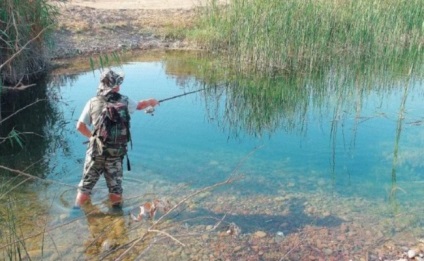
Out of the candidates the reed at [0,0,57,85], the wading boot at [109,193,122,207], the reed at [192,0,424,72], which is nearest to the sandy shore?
the reed at [192,0,424,72]

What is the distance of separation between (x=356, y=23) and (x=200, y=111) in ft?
15.9

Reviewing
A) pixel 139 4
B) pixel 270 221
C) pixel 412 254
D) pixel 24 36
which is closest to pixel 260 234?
pixel 270 221

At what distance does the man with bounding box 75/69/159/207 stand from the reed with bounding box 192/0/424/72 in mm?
6336

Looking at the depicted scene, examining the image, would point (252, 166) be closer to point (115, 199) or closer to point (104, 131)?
point (115, 199)

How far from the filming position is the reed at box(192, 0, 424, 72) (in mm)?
10766

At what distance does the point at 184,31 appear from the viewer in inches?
640

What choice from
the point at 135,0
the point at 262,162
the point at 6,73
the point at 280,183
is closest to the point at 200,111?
the point at 262,162

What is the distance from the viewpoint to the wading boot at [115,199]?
531 cm

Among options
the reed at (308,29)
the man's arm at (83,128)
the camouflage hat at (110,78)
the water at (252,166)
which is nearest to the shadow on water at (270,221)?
the water at (252,166)

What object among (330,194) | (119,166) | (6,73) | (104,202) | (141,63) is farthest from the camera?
(141,63)

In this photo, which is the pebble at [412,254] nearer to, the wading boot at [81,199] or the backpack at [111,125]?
the backpack at [111,125]

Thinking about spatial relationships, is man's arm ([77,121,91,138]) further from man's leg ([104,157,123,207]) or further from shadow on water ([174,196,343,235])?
shadow on water ([174,196,343,235])

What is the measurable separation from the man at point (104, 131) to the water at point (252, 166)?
0.41 meters

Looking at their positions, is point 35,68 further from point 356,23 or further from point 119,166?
point 356,23
